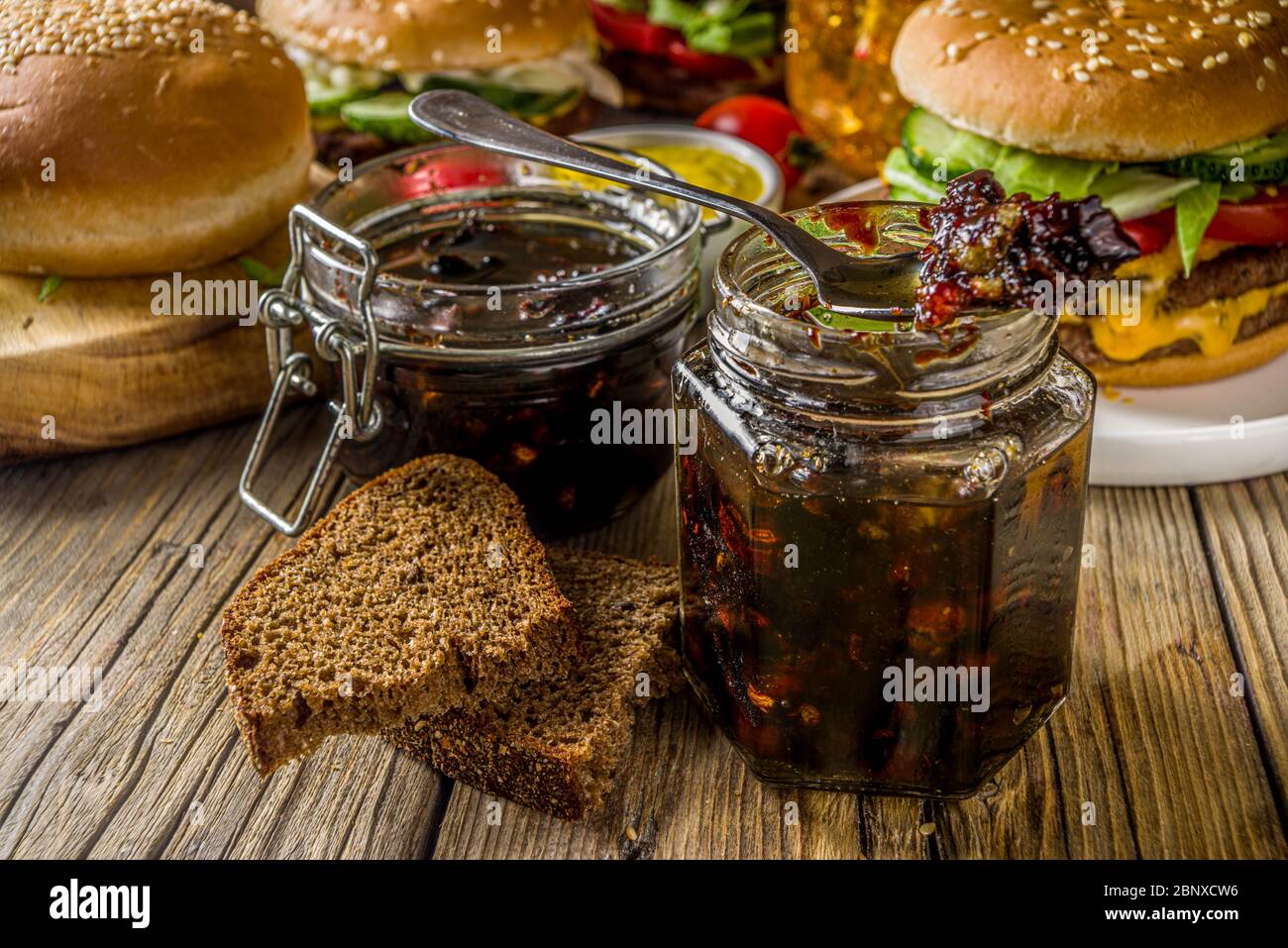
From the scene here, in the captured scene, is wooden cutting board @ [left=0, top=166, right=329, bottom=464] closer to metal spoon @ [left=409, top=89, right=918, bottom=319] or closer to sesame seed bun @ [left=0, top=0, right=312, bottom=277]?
sesame seed bun @ [left=0, top=0, right=312, bottom=277]

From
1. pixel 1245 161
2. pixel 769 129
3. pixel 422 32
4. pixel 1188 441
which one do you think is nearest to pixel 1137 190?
pixel 1245 161

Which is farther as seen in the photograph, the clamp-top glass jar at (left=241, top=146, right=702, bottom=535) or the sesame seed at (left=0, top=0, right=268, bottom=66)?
the sesame seed at (left=0, top=0, right=268, bottom=66)

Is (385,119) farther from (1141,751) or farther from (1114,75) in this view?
(1141,751)

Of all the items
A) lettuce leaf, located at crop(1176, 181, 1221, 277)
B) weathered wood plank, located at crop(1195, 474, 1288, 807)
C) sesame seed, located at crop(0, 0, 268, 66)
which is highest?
sesame seed, located at crop(0, 0, 268, 66)

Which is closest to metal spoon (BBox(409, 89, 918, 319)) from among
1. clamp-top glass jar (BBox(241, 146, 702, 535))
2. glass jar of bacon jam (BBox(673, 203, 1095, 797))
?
glass jar of bacon jam (BBox(673, 203, 1095, 797))

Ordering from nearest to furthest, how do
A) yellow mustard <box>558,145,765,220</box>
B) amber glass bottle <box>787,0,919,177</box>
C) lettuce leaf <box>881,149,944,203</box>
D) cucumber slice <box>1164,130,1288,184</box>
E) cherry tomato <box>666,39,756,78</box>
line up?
1. cucumber slice <box>1164,130,1288,184</box>
2. lettuce leaf <box>881,149,944,203</box>
3. yellow mustard <box>558,145,765,220</box>
4. amber glass bottle <box>787,0,919,177</box>
5. cherry tomato <box>666,39,756,78</box>

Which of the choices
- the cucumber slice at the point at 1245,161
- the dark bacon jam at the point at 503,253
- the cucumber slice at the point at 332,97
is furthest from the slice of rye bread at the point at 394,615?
the cucumber slice at the point at 332,97
